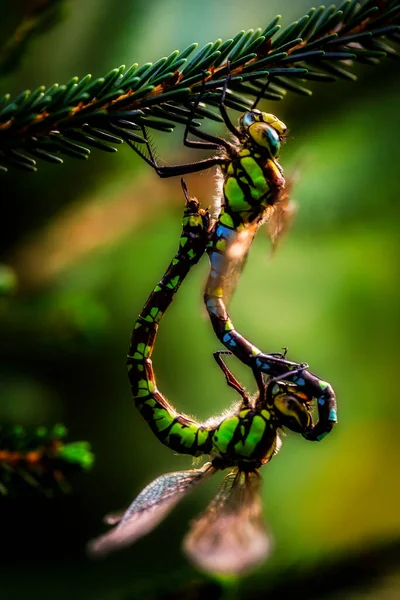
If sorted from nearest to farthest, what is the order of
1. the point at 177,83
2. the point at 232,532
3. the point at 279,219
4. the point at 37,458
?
1. the point at 177,83
2. the point at 37,458
3. the point at 232,532
4. the point at 279,219

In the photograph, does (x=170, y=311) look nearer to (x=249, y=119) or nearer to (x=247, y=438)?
(x=247, y=438)

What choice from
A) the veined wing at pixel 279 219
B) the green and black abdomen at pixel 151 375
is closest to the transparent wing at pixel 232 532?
the green and black abdomen at pixel 151 375

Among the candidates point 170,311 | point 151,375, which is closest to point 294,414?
point 151,375

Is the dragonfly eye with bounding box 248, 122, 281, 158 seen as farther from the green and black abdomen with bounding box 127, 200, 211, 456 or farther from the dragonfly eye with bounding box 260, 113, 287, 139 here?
the green and black abdomen with bounding box 127, 200, 211, 456

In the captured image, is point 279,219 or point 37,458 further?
point 279,219

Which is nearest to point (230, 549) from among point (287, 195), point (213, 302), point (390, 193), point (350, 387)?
point (213, 302)

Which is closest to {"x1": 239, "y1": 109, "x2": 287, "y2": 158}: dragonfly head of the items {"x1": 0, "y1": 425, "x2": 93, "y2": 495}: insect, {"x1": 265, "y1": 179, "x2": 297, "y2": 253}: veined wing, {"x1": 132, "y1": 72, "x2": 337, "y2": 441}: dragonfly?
{"x1": 132, "y1": 72, "x2": 337, "y2": 441}: dragonfly

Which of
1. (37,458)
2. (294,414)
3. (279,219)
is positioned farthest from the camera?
(279,219)

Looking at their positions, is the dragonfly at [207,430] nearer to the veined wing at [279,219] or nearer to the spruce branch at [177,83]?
the veined wing at [279,219]

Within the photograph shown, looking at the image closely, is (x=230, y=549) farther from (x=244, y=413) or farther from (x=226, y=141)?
(x=226, y=141)
